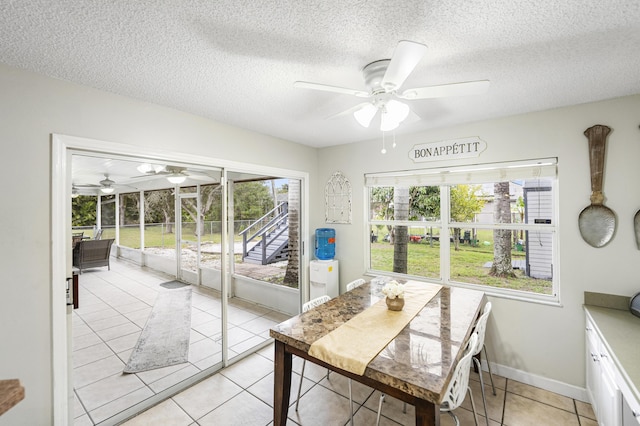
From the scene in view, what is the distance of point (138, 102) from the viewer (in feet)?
7.16

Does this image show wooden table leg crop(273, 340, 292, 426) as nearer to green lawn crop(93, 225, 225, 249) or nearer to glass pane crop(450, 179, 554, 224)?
green lawn crop(93, 225, 225, 249)

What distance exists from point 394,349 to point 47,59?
8.56 feet

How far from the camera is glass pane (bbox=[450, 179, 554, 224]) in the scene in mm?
2633

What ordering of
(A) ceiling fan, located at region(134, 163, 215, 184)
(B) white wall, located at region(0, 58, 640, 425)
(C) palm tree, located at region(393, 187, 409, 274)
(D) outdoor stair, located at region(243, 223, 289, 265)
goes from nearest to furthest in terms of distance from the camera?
(B) white wall, located at region(0, 58, 640, 425) → (A) ceiling fan, located at region(134, 163, 215, 184) → (C) palm tree, located at region(393, 187, 409, 274) → (D) outdoor stair, located at region(243, 223, 289, 265)

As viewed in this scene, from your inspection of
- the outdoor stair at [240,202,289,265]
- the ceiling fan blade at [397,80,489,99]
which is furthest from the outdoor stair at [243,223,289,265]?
the ceiling fan blade at [397,80,489,99]

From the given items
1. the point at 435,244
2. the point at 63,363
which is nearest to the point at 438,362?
the point at 435,244

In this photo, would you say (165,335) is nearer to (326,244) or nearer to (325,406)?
(325,406)

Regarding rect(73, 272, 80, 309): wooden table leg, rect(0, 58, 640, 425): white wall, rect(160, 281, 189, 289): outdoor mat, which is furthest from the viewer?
rect(160, 281, 189, 289): outdoor mat

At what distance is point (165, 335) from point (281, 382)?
1660 millimetres

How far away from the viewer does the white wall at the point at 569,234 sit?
216 cm

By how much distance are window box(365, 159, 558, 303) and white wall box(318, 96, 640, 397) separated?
0.12m

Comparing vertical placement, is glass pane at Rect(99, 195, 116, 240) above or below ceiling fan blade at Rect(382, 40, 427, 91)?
below

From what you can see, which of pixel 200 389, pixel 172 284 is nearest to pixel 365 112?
pixel 172 284

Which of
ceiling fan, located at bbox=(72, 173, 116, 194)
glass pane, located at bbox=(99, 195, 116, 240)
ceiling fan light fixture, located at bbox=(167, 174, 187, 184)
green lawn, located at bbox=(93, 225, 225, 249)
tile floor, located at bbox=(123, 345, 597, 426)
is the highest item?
ceiling fan light fixture, located at bbox=(167, 174, 187, 184)
